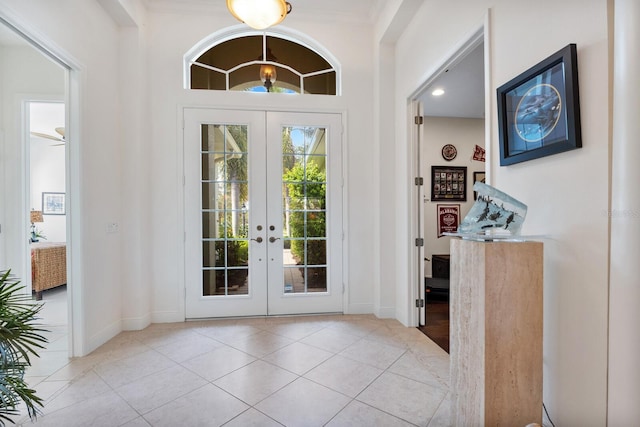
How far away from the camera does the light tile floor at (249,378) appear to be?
5.79 feet

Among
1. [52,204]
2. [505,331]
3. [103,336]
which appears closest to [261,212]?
[103,336]

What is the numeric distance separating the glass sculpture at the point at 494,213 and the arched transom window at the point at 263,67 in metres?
2.63

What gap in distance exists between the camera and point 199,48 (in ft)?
11.1

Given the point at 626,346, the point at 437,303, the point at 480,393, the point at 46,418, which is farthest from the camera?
the point at 437,303

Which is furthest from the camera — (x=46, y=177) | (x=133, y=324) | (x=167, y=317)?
(x=46, y=177)

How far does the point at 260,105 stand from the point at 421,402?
3134 millimetres

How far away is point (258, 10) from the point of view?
2.00 metres

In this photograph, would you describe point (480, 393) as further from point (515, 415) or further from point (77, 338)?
point (77, 338)

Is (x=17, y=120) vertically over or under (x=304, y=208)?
over

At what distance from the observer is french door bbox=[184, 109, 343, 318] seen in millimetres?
3342

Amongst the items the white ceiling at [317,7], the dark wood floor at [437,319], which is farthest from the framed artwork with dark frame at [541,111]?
the white ceiling at [317,7]

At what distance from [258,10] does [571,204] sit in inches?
83.9

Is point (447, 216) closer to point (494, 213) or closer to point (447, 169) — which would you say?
point (447, 169)

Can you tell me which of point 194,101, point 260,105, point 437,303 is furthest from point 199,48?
point 437,303
